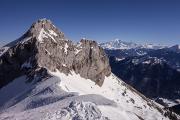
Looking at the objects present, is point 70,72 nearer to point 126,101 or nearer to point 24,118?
point 126,101

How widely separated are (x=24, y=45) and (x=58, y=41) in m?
23.3

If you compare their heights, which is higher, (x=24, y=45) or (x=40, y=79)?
(x=24, y=45)

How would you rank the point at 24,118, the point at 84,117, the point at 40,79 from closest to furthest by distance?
the point at 84,117 < the point at 24,118 < the point at 40,79

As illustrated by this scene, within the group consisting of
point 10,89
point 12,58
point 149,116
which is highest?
point 12,58

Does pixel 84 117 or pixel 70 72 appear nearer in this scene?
pixel 84 117

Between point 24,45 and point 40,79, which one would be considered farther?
point 24,45

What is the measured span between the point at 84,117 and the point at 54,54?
12124 centimetres

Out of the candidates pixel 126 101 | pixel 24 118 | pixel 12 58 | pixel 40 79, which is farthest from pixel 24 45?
pixel 24 118

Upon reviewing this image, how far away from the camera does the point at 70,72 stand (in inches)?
6531

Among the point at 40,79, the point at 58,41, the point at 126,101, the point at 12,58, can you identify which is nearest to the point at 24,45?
the point at 12,58

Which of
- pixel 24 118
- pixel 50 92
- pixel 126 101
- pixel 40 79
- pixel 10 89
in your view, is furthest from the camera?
pixel 126 101

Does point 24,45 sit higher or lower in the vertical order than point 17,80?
higher

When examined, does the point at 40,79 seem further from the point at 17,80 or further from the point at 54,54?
the point at 54,54

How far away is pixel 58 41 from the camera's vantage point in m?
177
